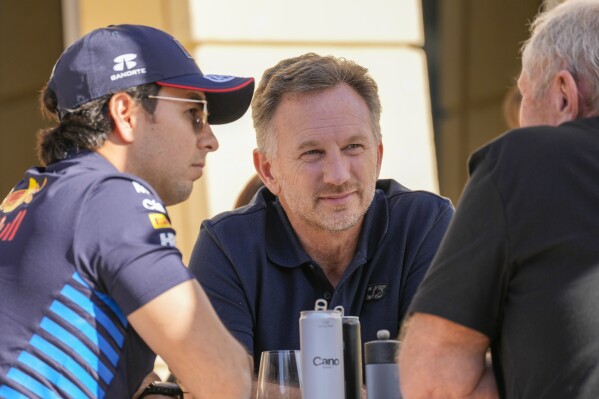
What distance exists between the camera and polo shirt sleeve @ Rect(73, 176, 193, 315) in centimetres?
231

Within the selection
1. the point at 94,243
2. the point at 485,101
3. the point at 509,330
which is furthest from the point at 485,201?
the point at 485,101

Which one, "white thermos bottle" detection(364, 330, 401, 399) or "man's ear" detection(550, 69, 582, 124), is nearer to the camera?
"man's ear" detection(550, 69, 582, 124)

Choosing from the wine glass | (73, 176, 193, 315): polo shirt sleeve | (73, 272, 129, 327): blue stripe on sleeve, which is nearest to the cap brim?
(73, 176, 193, 315): polo shirt sleeve

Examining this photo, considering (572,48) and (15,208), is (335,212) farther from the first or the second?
(572,48)

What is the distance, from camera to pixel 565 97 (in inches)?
90.1

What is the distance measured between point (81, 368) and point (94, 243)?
0.26 metres

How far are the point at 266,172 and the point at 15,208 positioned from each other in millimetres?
1184

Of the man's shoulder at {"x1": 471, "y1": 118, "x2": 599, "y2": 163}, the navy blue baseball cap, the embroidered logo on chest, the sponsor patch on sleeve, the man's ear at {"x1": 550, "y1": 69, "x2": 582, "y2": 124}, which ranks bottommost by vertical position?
the embroidered logo on chest

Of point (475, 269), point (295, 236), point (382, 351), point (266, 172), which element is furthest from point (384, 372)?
point (266, 172)

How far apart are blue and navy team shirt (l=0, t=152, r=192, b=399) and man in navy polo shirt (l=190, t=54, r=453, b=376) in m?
0.83

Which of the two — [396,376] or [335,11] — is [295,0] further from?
[396,376]

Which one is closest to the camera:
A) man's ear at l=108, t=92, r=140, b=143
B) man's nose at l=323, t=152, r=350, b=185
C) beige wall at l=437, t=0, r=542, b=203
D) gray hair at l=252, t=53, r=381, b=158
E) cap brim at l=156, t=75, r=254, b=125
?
man's ear at l=108, t=92, r=140, b=143

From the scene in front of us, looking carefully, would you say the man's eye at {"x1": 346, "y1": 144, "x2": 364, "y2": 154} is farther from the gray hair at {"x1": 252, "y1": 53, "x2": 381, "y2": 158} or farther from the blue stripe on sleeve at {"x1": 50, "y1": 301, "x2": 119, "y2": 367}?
the blue stripe on sleeve at {"x1": 50, "y1": 301, "x2": 119, "y2": 367}

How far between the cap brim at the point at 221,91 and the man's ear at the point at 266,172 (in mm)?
452
